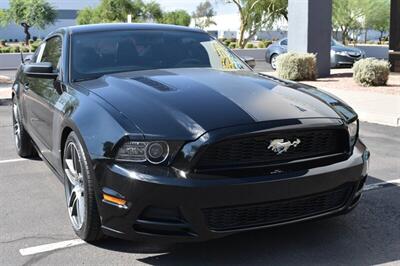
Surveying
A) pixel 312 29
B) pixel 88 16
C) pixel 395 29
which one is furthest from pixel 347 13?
pixel 312 29

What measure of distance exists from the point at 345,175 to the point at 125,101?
157 cm

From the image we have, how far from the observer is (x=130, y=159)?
3.36 metres

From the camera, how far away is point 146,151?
332 centimetres

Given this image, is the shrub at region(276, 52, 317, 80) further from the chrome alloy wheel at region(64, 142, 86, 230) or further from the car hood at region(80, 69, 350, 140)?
the chrome alloy wheel at region(64, 142, 86, 230)

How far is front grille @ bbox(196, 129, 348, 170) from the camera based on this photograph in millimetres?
3325

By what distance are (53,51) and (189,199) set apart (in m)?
2.87

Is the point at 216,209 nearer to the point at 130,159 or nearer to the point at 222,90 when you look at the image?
the point at 130,159

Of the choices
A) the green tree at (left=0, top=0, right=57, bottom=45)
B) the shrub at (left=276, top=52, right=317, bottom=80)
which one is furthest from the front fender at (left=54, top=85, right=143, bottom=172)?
the green tree at (left=0, top=0, right=57, bottom=45)

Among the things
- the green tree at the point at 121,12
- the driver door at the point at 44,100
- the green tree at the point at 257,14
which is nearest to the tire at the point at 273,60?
the green tree at the point at 257,14

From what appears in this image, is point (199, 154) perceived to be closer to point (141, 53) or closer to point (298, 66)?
point (141, 53)

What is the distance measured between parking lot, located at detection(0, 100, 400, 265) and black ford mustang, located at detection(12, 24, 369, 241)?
Answer: 25 centimetres

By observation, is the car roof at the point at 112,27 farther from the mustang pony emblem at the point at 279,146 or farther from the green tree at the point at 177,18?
the green tree at the point at 177,18

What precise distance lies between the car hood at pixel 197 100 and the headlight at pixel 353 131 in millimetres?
160

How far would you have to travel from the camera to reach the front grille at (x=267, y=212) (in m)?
3.32
